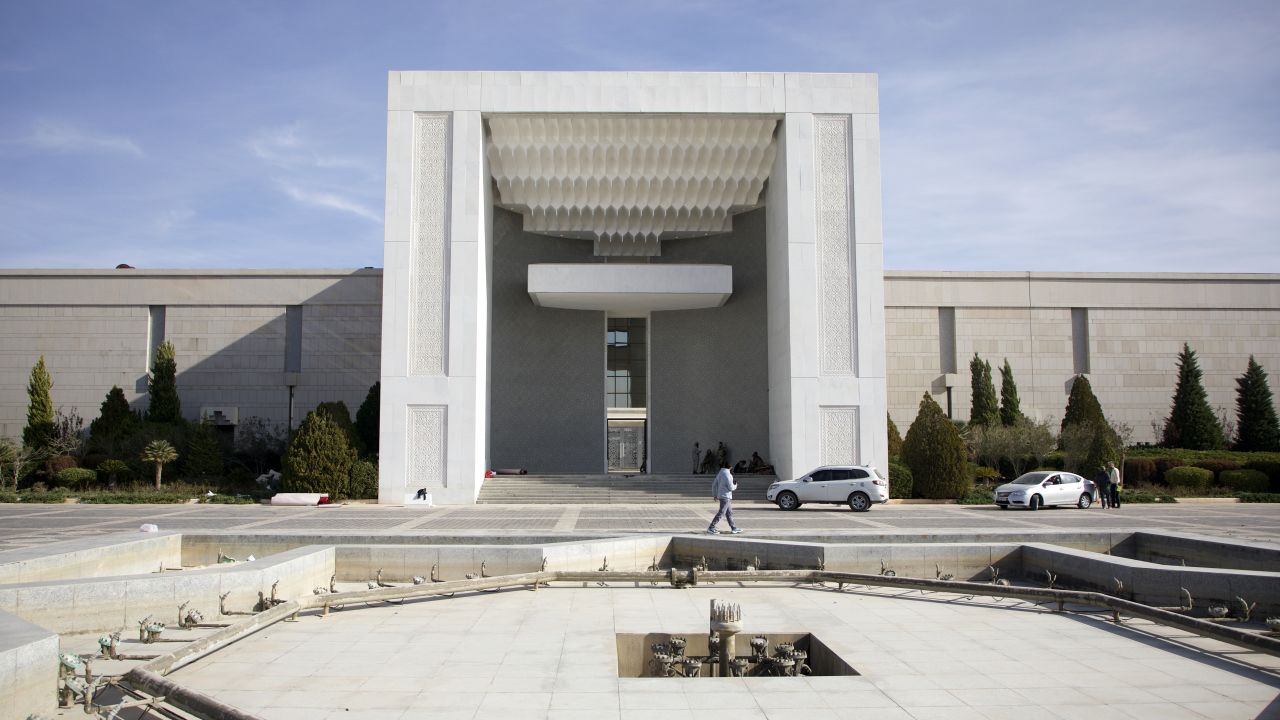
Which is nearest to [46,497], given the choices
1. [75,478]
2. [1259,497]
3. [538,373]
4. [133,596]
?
[75,478]

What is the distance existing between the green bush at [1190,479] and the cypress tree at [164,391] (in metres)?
30.5

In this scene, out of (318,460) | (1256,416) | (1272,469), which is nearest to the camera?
(318,460)

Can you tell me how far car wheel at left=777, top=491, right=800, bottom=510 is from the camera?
20.8 m

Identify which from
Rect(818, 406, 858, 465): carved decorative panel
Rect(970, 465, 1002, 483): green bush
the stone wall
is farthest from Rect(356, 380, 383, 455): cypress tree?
Rect(970, 465, 1002, 483): green bush

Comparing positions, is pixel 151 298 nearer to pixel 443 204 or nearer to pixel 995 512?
pixel 443 204

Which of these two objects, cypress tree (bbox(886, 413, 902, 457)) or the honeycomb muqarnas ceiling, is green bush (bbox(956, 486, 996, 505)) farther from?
the honeycomb muqarnas ceiling

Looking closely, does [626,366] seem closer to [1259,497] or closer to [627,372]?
[627,372]

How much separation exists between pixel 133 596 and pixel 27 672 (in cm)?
251

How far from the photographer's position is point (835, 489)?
20.7 meters

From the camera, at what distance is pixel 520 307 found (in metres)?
30.6

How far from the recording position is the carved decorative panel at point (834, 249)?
2394 centimetres

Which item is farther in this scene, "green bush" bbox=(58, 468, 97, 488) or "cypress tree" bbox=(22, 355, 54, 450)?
"cypress tree" bbox=(22, 355, 54, 450)

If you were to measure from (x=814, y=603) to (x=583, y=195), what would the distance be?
20.3 metres

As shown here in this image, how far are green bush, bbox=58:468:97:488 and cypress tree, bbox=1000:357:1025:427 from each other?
28169mm
